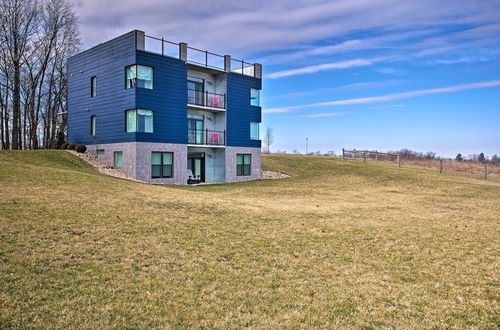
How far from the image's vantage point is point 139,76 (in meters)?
25.7

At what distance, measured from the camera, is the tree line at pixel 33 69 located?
36.6 metres

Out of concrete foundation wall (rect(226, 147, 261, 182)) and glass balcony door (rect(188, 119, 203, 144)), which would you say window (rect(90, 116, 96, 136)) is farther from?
concrete foundation wall (rect(226, 147, 261, 182))

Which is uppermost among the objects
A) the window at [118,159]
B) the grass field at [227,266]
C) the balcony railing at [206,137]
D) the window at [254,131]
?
the window at [254,131]

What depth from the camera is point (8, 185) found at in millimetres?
13391

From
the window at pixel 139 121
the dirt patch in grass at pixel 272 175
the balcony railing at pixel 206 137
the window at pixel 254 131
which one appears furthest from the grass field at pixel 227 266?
the dirt patch in grass at pixel 272 175

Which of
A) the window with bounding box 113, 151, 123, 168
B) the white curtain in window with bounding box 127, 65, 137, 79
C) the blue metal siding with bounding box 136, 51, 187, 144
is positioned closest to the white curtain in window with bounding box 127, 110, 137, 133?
the blue metal siding with bounding box 136, 51, 187, 144

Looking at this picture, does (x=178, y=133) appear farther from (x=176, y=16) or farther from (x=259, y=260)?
(x=259, y=260)

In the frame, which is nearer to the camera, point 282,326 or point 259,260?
point 282,326

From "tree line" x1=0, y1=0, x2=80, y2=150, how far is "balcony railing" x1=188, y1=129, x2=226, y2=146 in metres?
15.3

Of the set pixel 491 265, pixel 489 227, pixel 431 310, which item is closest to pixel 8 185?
pixel 431 310

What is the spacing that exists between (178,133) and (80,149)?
8.07m

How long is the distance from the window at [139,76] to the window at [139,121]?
1.76 metres

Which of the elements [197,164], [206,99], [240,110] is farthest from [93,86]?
[240,110]

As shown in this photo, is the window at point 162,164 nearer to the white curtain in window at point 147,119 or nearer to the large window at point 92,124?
the white curtain in window at point 147,119
